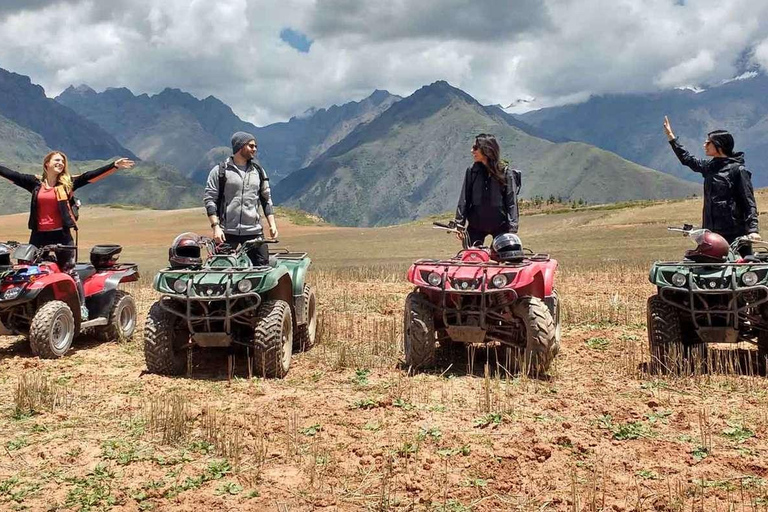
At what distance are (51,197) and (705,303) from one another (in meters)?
7.01

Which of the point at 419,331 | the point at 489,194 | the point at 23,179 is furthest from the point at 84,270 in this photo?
the point at 489,194

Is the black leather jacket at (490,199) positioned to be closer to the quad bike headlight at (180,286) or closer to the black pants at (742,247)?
the black pants at (742,247)

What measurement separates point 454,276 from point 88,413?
3.37 metres

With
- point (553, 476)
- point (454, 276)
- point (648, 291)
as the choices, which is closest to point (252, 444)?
point (553, 476)

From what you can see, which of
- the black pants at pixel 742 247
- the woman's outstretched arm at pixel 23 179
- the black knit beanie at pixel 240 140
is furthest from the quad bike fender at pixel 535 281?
the woman's outstretched arm at pixel 23 179

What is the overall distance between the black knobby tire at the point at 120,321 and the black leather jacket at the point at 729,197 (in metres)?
6.99

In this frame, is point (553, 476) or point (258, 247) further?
point (258, 247)

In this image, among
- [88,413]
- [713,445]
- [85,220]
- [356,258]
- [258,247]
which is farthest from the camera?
[85,220]

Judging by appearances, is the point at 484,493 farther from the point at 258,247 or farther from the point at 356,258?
the point at 356,258

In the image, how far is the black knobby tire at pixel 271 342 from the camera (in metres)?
6.52

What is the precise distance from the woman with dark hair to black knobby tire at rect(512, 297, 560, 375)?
3.99 ft

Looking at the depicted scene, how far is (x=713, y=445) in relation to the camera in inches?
182

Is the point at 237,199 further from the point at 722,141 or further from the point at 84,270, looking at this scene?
the point at 722,141

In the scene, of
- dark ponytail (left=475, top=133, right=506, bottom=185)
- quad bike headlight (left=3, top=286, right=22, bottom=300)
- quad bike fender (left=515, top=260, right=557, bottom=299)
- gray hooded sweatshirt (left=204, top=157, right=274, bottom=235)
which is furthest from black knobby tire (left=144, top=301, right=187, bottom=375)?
dark ponytail (left=475, top=133, right=506, bottom=185)
